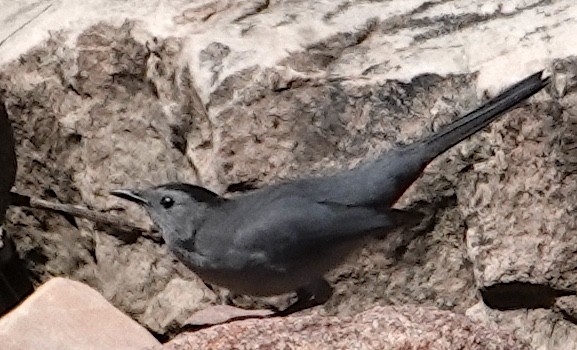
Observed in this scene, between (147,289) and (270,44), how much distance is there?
1.11 m

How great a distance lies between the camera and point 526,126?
4.22 m

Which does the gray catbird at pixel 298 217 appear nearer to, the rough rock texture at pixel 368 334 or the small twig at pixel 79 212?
the rough rock texture at pixel 368 334

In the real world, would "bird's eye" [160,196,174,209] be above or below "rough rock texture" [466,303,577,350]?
above

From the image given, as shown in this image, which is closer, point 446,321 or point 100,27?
point 446,321

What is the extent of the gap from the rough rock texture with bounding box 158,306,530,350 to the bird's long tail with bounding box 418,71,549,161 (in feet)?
2.68

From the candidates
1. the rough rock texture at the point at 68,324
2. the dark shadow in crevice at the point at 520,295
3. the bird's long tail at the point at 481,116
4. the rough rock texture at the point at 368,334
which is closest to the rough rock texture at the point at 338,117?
the dark shadow in crevice at the point at 520,295

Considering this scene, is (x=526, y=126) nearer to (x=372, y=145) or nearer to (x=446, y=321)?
(x=372, y=145)

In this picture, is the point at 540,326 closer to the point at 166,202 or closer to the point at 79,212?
the point at 166,202

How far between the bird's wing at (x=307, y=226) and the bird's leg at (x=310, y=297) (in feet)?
1.01

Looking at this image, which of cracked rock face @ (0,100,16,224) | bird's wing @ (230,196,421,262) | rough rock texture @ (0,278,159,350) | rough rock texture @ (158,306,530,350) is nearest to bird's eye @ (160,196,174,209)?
bird's wing @ (230,196,421,262)

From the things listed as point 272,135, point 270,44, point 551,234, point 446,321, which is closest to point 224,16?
point 270,44

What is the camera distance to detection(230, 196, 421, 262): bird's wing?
394cm

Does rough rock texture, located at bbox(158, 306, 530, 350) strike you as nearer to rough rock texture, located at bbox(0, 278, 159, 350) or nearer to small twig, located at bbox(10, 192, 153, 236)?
rough rock texture, located at bbox(0, 278, 159, 350)

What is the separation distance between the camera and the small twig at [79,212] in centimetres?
491
